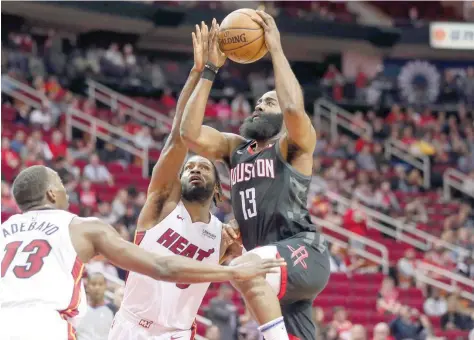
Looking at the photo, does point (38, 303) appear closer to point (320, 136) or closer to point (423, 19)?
point (320, 136)

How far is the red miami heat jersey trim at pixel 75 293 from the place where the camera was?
197 inches

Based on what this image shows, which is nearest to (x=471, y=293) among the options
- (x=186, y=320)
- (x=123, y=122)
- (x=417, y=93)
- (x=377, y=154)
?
A: (x=377, y=154)

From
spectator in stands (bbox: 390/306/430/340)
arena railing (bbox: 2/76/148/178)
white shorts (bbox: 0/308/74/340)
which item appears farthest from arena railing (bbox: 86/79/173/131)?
white shorts (bbox: 0/308/74/340)

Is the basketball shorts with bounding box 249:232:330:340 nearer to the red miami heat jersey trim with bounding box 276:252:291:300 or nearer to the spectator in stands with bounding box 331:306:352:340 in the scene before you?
the red miami heat jersey trim with bounding box 276:252:291:300

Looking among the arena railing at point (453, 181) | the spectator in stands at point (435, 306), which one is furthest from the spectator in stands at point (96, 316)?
the arena railing at point (453, 181)

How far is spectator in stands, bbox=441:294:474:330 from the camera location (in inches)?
578

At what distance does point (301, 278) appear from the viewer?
571 cm

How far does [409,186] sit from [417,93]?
525 cm

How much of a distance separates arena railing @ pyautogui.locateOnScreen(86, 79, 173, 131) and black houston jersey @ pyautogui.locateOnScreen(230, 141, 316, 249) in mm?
13661

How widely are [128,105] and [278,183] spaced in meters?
15.0

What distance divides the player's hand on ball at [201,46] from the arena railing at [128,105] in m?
13.4

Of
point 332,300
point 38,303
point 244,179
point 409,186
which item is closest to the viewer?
point 38,303

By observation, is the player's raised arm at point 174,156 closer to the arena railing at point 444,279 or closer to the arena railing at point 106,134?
the arena railing at point 444,279

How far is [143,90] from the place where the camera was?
21016 millimetres
